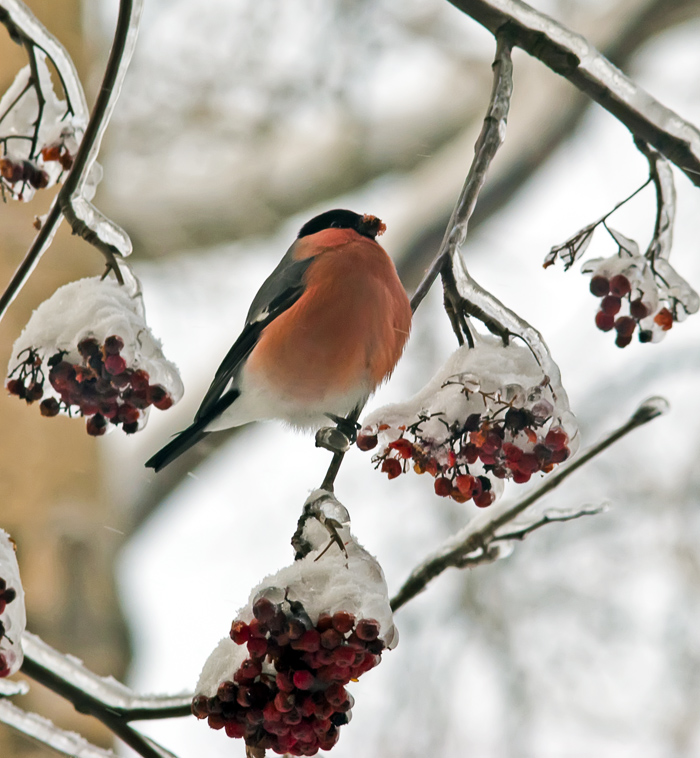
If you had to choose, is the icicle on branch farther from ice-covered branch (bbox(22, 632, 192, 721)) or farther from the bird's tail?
the bird's tail

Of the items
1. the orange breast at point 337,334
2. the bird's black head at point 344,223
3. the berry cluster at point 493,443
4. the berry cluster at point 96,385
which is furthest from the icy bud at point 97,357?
the bird's black head at point 344,223

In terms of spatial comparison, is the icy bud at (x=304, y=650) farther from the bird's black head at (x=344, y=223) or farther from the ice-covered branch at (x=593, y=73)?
the bird's black head at (x=344, y=223)

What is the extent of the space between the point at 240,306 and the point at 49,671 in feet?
9.60

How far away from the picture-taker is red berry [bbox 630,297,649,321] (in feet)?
3.45

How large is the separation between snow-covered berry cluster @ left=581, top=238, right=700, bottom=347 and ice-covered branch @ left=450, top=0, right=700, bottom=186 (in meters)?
0.13

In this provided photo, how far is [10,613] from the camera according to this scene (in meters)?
0.90

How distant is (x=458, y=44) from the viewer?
3.84m

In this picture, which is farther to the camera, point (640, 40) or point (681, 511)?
point (681, 511)

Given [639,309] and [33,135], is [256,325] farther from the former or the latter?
[639,309]

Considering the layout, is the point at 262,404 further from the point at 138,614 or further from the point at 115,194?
the point at 115,194

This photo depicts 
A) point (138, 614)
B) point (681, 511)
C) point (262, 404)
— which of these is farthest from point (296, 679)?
point (681, 511)

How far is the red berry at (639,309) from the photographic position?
1.05m

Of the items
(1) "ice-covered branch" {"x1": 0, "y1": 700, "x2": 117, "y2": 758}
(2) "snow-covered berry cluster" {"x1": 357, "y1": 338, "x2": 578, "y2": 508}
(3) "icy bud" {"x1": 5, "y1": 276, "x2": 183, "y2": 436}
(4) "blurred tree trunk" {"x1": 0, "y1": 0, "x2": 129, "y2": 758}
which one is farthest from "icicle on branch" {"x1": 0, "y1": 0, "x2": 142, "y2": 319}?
(4) "blurred tree trunk" {"x1": 0, "y1": 0, "x2": 129, "y2": 758}

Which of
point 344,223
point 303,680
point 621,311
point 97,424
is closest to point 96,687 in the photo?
point 97,424
